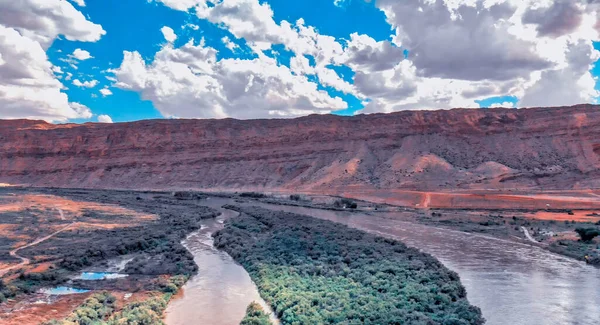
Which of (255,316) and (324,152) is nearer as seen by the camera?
(255,316)

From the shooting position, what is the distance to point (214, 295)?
16.7m

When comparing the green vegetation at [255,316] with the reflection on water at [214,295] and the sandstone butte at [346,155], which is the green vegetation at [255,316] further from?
the sandstone butte at [346,155]

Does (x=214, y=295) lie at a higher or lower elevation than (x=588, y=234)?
lower

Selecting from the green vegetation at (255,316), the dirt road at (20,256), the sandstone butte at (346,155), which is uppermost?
the sandstone butte at (346,155)

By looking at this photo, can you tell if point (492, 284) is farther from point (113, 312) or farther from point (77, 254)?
point (77, 254)

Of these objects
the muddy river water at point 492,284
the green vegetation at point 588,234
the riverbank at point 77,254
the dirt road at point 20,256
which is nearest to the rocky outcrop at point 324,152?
the green vegetation at point 588,234

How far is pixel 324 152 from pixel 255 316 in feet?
228

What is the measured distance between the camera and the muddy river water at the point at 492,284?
14.2m

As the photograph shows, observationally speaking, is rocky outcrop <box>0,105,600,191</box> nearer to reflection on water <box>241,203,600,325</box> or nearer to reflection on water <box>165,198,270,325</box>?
reflection on water <box>241,203,600,325</box>

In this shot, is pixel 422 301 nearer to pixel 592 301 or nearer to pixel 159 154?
pixel 592 301

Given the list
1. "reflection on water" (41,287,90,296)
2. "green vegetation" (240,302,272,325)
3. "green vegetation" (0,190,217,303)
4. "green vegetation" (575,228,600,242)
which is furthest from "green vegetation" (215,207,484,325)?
"green vegetation" (575,228,600,242)

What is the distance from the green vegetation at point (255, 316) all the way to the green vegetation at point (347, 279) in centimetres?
60

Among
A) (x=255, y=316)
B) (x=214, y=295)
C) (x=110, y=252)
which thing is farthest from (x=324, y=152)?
(x=255, y=316)

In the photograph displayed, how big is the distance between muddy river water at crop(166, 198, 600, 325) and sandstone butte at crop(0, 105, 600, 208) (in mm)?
23628
